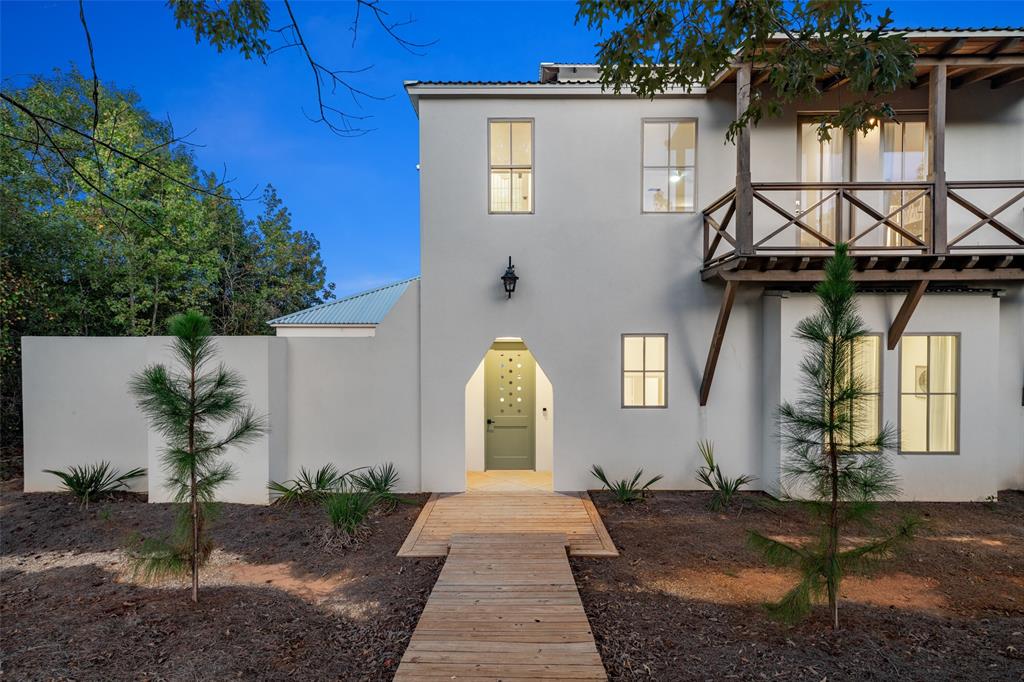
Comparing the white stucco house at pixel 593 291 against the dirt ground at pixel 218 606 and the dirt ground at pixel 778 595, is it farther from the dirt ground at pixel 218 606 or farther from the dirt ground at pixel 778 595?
the dirt ground at pixel 778 595

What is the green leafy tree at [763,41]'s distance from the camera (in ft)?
10.6

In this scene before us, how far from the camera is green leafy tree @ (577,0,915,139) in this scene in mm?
3232

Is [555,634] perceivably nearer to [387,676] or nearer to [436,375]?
[387,676]

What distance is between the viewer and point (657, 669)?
2.96 meters

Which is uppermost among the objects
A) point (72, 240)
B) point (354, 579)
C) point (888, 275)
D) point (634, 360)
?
point (72, 240)

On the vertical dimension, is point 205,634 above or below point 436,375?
below

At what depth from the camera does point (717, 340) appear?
239 inches

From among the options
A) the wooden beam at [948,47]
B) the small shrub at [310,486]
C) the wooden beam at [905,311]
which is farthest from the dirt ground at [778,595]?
the wooden beam at [948,47]

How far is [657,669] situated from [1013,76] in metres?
8.78

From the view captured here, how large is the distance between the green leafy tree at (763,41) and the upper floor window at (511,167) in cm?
272

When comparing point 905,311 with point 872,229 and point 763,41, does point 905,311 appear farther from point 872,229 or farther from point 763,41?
point 763,41

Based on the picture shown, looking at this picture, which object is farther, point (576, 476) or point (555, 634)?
point (576, 476)

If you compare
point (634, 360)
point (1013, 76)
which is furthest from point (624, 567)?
point (1013, 76)

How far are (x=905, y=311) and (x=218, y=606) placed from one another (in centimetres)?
812
